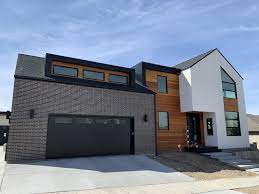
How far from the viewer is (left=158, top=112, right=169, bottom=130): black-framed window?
1697 centimetres

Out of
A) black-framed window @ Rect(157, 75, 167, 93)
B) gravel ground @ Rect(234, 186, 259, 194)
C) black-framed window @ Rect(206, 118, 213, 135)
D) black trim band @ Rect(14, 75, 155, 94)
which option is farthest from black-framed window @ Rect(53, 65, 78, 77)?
black-framed window @ Rect(206, 118, 213, 135)

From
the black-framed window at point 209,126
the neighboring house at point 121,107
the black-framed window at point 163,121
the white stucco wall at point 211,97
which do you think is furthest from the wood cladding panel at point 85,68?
the black-framed window at point 209,126

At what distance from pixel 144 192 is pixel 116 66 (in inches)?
393

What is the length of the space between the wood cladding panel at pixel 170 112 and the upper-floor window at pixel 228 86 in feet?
14.1

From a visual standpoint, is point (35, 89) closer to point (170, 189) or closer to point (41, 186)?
point (41, 186)

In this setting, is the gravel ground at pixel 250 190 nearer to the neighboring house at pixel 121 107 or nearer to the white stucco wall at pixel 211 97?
the neighboring house at pixel 121 107

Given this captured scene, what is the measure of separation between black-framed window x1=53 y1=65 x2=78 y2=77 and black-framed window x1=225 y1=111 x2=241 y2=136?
12503mm

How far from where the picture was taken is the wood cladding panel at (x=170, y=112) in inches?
663

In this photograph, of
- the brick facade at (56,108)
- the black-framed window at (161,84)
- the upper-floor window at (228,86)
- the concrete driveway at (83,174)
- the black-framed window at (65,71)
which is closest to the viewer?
the concrete driveway at (83,174)

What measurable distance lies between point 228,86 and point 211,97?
2.89 m

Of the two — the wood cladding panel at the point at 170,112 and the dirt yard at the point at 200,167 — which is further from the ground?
the wood cladding panel at the point at 170,112

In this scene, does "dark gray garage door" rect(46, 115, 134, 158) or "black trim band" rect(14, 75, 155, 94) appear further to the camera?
"black trim band" rect(14, 75, 155, 94)

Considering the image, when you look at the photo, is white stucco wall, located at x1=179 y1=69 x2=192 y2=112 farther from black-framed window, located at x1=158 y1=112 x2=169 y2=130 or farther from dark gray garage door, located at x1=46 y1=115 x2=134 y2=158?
dark gray garage door, located at x1=46 y1=115 x2=134 y2=158

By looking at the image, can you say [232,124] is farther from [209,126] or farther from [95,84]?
[95,84]
